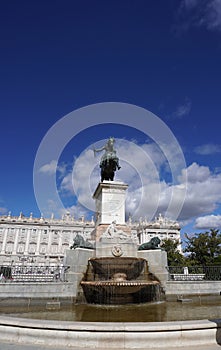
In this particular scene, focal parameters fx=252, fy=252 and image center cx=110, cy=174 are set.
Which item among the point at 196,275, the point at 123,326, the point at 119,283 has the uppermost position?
the point at 196,275

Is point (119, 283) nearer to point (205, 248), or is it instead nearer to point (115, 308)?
point (115, 308)

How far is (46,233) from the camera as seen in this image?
411ft

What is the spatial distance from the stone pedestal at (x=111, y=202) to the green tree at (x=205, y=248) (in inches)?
939

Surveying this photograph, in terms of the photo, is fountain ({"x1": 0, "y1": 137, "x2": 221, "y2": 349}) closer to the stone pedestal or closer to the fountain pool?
the stone pedestal

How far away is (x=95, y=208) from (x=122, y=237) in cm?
553

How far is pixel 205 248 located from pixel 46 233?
100621mm

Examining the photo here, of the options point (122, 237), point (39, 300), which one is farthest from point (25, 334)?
point (122, 237)

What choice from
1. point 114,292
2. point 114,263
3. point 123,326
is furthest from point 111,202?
point 123,326

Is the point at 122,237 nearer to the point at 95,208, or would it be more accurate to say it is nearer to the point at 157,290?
the point at 157,290

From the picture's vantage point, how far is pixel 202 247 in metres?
37.8

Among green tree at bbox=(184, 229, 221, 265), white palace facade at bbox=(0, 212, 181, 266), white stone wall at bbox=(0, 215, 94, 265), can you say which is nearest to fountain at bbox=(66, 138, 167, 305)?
green tree at bbox=(184, 229, 221, 265)

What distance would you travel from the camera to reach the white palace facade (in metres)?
121

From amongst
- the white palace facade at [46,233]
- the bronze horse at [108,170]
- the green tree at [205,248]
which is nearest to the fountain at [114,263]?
the bronze horse at [108,170]

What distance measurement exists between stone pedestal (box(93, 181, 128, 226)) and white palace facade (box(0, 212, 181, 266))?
10282 centimetres
